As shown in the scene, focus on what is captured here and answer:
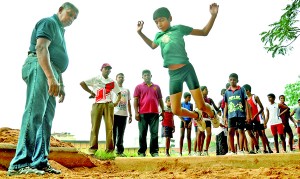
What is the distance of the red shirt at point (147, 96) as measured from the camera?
7.74 m

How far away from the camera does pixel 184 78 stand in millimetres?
4805

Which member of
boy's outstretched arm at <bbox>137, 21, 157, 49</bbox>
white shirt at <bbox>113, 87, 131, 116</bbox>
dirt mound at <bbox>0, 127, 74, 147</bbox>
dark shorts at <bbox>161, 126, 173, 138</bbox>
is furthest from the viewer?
dark shorts at <bbox>161, 126, 173, 138</bbox>

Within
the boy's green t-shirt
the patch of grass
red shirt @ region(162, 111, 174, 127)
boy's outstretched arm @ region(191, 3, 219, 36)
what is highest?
boy's outstretched arm @ region(191, 3, 219, 36)

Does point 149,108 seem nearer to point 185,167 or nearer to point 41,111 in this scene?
point 185,167

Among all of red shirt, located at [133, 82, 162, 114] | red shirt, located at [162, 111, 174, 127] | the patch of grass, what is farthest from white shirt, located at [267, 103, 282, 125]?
the patch of grass

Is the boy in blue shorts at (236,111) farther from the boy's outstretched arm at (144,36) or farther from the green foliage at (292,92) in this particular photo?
the green foliage at (292,92)

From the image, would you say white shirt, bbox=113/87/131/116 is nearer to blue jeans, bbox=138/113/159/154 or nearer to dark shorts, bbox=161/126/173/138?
blue jeans, bbox=138/113/159/154

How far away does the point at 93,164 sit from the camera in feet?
19.6

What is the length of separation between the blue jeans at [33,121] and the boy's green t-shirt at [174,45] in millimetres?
1775

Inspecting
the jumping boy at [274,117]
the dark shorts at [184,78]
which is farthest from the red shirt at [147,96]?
the jumping boy at [274,117]

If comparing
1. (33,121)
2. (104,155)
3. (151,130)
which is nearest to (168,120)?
(151,130)

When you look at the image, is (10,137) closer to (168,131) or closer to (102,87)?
(102,87)

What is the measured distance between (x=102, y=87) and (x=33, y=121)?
11.3 ft

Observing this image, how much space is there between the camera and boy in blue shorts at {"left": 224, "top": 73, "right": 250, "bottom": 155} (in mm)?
6961
